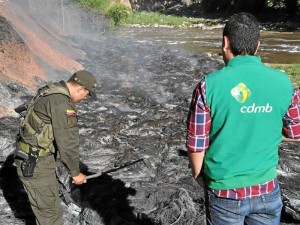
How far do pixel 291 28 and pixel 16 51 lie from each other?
78.5 feet

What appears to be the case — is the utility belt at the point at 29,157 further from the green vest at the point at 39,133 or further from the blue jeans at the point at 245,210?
the blue jeans at the point at 245,210

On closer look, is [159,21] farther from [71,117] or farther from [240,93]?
[240,93]

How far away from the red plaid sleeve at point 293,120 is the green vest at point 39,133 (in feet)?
6.12

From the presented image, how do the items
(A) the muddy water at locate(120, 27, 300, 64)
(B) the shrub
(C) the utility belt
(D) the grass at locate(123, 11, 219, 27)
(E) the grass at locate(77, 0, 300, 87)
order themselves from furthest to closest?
1. (D) the grass at locate(123, 11, 219, 27)
2. (B) the shrub
3. (A) the muddy water at locate(120, 27, 300, 64)
4. (E) the grass at locate(77, 0, 300, 87)
5. (C) the utility belt

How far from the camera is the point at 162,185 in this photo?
5336 millimetres

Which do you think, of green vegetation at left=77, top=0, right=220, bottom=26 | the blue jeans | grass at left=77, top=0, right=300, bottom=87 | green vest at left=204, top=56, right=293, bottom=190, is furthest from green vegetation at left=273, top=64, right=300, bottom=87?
green vegetation at left=77, top=0, right=220, bottom=26

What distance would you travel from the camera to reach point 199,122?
2.31 meters

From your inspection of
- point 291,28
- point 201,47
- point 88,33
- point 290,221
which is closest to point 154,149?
point 290,221

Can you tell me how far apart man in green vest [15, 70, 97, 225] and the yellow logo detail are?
5.48 ft

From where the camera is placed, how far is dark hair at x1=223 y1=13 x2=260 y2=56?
2246 mm

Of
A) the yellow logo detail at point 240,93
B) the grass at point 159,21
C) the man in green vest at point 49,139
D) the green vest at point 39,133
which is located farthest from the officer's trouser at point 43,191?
the grass at point 159,21

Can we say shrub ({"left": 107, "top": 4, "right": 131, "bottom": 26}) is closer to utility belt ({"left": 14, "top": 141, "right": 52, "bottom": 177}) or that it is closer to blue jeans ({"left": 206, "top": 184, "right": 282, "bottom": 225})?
utility belt ({"left": 14, "top": 141, "right": 52, "bottom": 177})

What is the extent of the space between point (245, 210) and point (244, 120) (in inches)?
22.9

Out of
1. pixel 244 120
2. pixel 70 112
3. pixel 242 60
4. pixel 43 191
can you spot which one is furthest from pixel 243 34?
pixel 43 191
